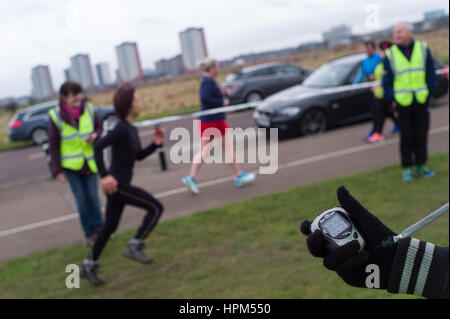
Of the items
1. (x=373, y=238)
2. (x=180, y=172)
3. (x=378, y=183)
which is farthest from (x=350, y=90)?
(x=373, y=238)

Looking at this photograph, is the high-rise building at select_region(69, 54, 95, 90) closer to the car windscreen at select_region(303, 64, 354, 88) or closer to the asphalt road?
the asphalt road

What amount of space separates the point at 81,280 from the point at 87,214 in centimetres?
105

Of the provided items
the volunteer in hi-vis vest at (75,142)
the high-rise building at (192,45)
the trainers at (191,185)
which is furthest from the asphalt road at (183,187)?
the high-rise building at (192,45)

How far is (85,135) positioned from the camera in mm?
6059

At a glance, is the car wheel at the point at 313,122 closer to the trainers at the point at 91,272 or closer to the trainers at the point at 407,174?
the trainers at the point at 407,174

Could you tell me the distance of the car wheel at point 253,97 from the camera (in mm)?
20339

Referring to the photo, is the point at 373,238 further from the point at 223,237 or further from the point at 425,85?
the point at 425,85

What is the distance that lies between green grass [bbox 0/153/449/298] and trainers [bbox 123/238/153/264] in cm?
11

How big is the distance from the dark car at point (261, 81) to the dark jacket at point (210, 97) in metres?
12.3

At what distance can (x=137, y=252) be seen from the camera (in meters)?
5.43

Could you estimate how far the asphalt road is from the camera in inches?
284

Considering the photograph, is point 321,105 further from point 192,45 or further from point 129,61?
point 192,45

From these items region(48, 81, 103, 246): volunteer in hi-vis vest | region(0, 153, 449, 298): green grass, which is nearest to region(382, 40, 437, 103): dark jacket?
region(0, 153, 449, 298): green grass

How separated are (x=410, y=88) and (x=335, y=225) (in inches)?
222
